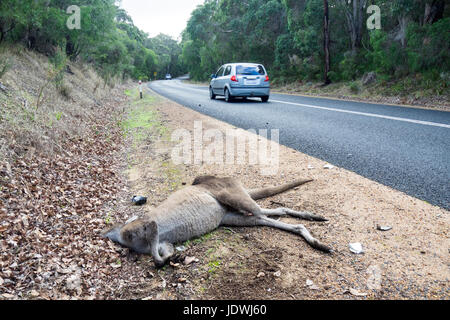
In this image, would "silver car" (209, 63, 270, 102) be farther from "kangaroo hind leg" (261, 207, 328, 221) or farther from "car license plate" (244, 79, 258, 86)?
"kangaroo hind leg" (261, 207, 328, 221)

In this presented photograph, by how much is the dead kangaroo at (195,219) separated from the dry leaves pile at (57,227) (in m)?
0.31

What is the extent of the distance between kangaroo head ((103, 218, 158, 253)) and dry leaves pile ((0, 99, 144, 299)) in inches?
5.0

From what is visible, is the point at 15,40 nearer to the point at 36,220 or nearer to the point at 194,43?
the point at 36,220

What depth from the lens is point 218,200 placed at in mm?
4008

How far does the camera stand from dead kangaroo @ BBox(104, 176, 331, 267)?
3.51 m

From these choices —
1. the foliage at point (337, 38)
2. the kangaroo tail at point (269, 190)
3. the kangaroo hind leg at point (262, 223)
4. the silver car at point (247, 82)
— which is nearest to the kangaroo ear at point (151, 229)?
the kangaroo hind leg at point (262, 223)

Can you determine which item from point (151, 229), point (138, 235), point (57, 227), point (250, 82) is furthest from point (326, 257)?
point (250, 82)

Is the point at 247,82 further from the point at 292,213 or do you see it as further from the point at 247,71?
the point at 292,213

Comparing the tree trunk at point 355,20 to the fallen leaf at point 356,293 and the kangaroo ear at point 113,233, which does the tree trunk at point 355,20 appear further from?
the fallen leaf at point 356,293

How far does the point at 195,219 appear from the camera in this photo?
3.77 meters

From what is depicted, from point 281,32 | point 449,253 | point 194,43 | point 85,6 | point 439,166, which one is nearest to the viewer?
point 449,253

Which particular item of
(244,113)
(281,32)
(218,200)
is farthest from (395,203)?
(281,32)

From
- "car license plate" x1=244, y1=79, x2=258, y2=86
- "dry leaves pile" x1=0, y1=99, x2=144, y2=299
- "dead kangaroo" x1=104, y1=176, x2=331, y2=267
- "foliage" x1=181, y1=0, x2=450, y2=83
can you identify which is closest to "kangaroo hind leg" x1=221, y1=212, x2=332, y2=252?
"dead kangaroo" x1=104, y1=176, x2=331, y2=267

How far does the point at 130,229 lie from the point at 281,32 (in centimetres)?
3261
